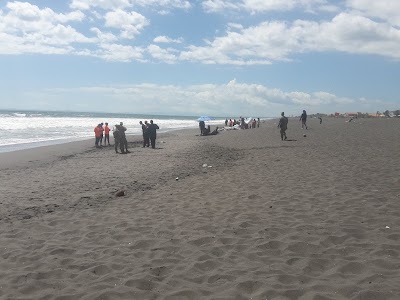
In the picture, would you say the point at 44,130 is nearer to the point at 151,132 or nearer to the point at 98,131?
the point at 98,131

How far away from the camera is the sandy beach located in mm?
4727

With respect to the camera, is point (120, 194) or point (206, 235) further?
point (120, 194)

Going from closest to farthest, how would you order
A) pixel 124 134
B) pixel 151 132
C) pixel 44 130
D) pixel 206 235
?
1. pixel 206 235
2. pixel 124 134
3. pixel 151 132
4. pixel 44 130

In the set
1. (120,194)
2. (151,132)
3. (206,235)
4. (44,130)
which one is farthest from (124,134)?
(44,130)

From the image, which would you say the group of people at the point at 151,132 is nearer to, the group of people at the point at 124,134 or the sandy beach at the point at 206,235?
the group of people at the point at 124,134

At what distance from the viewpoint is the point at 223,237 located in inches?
254

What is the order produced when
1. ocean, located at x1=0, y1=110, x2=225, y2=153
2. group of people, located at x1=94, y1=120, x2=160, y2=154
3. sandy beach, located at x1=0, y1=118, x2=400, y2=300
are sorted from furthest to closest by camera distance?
ocean, located at x1=0, y1=110, x2=225, y2=153 < group of people, located at x1=94, y1=120, x2=160, y2=154 < sandy beach, located at x1=0, y1=118, x2=400, y2=300

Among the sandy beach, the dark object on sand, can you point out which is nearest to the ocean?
the dark object on sand

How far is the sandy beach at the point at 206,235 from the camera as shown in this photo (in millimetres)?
4727

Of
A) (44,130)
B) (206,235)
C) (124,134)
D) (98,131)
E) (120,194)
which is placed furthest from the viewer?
(44,130)

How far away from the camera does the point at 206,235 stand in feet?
21.6

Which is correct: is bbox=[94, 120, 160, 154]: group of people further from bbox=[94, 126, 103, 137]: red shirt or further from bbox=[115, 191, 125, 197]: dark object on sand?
bbox=[115, 191, 125, 197]: dark object on sand

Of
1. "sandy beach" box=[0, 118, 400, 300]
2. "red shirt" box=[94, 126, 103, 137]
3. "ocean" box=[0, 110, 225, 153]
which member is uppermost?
"red shirt" box=[94, 126, 103, 137]

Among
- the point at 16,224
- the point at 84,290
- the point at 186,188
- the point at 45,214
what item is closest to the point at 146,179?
the point at 186,188
